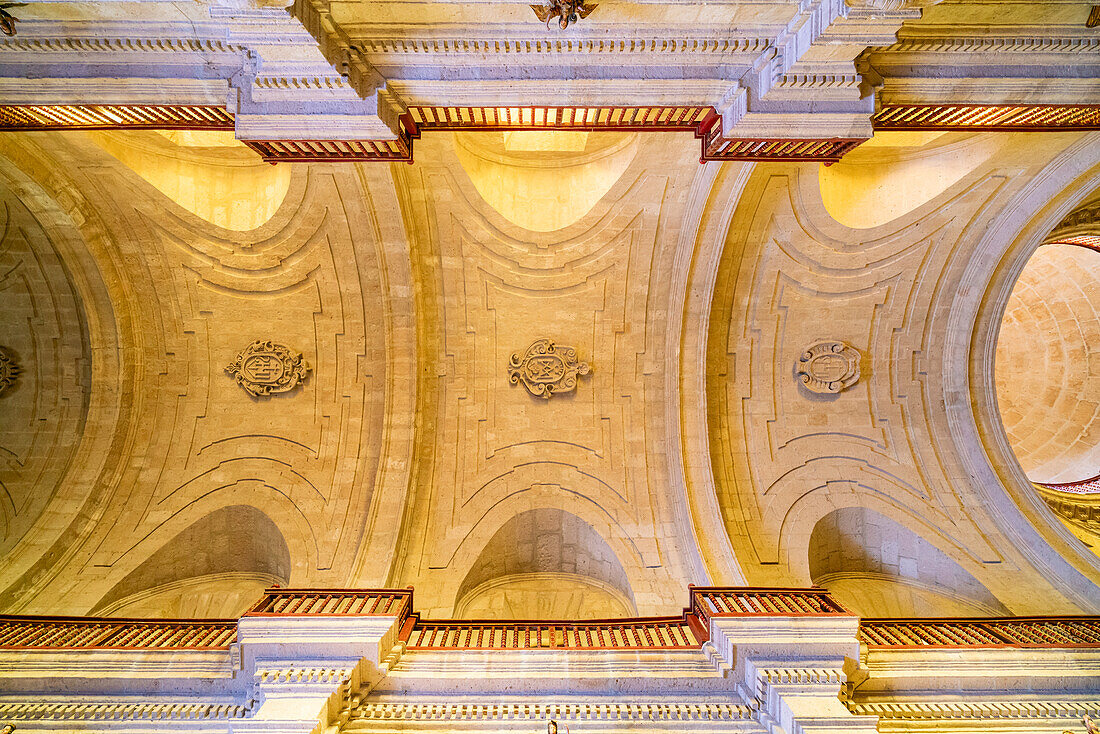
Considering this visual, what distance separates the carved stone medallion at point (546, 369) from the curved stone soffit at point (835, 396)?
225cm

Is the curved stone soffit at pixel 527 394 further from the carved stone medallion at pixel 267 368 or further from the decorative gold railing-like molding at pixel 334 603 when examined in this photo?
the carved stone medallion at pixel 267 368

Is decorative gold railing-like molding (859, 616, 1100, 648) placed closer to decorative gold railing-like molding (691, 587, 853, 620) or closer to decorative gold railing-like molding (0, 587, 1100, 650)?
decorative gold railing-like molding (0, 587, 1100, 650)

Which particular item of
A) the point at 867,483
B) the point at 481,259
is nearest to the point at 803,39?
the point at 481,259

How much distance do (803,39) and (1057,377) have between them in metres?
11.1

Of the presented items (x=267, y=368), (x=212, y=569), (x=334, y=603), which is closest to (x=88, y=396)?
(x=267, y=368)

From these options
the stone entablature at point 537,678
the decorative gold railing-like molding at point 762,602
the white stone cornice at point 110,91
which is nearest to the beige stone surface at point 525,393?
the decorative gold railing-like molding at point 762,602

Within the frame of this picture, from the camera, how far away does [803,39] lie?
4320 mm

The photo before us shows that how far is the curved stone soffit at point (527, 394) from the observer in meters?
7.51

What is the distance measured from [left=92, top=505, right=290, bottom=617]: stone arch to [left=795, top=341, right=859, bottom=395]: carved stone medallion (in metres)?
Answer: 8.59

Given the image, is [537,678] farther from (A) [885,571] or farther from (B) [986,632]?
(A) [885,571]

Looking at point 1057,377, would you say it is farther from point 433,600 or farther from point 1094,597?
point 433,600

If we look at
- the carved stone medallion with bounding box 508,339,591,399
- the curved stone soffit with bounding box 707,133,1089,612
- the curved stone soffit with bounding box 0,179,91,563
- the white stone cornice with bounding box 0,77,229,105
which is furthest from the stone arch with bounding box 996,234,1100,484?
the curved stone soffit with bounding box 0,179,91,563

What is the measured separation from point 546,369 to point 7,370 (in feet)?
27.2

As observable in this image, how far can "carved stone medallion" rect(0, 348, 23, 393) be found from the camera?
7832 millimetres
